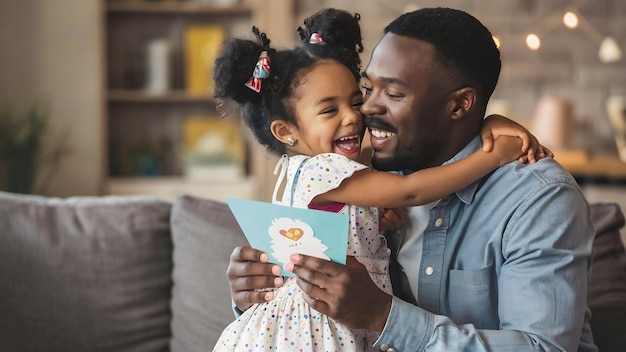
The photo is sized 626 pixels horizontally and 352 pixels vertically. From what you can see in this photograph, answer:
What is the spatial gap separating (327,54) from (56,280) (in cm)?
103

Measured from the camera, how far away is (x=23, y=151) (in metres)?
4.48

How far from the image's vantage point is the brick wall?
4750 mm

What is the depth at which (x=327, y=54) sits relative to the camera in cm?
177

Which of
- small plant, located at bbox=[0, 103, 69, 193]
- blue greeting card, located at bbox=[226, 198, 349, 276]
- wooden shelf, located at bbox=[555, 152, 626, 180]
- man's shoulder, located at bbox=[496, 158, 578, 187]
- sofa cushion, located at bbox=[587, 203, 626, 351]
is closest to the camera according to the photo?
blue greeting card, located at bbox=[226, 198, 349, 276]

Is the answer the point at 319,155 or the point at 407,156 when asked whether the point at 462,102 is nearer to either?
the point at 407,156

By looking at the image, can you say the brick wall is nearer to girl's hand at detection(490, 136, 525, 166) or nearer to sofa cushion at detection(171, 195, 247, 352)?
sofa cushion at detection(171, 195, 247, 352)

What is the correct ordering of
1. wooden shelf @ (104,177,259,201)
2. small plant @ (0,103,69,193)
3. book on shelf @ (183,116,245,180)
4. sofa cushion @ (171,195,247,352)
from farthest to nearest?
book on shelf @ (183,116,245,180)
wooden shelf @ (104,177,259,201)
small plant @ (0,103,69,193)
sofa cushion @ (171,195,247,352)

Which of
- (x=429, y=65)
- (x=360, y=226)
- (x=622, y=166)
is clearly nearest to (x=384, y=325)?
(x=360, y=226)

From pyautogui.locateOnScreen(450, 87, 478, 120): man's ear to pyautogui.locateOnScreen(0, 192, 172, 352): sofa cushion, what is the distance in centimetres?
102

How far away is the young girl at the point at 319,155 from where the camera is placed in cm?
155

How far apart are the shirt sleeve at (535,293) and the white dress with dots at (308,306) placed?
95 millimetres

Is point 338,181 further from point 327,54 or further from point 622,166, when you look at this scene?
point 622,166

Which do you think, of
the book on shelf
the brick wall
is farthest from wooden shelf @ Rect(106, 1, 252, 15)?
the brick wall

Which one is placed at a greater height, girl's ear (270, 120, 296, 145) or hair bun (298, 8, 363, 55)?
hair bun (298, 8, 363, 55)
